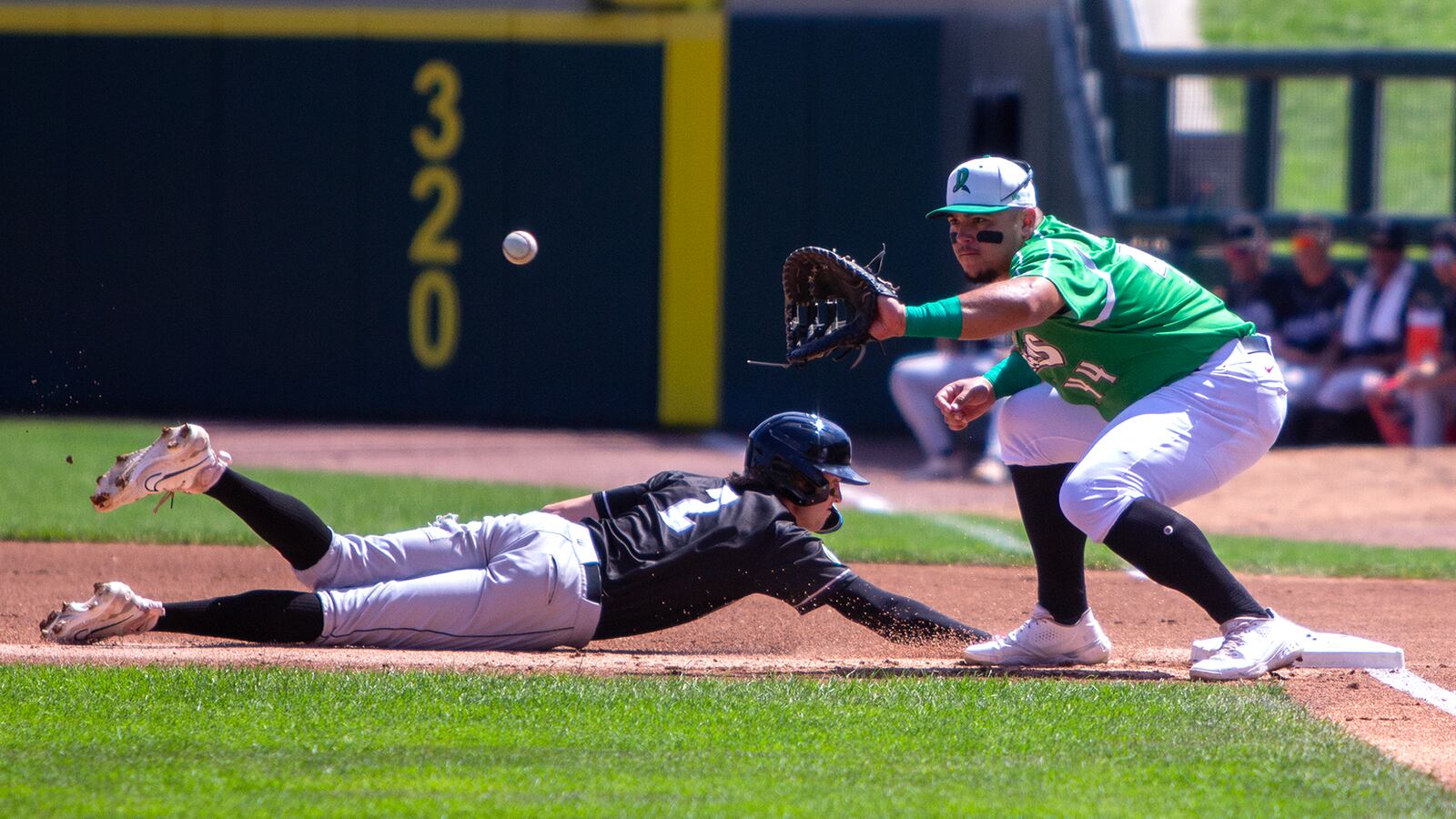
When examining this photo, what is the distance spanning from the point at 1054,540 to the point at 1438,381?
635cm

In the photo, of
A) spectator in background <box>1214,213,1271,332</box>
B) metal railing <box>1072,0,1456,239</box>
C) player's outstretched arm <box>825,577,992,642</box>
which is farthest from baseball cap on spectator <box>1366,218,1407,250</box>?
player's outstretched arm <box>825,577,992,642</box>

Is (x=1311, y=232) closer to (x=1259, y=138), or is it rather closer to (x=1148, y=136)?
(x=1259, y=138)

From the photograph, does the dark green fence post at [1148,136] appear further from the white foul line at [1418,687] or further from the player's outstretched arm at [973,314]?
the player's outstretched arm at [973,314]

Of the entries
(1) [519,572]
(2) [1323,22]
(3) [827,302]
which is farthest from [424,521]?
(2) [1323,22]

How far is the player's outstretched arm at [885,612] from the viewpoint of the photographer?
4.41 metres

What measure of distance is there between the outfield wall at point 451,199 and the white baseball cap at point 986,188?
8322 mm

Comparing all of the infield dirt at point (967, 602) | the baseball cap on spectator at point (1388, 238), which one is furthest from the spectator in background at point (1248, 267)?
the infield dirt at point (967, 602)

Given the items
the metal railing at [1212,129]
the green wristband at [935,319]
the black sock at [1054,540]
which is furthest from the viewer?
the metal railing at [1212,129]

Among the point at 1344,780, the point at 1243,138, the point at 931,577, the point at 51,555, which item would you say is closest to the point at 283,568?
the point at 51,555

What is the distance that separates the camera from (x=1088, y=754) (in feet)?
11.6

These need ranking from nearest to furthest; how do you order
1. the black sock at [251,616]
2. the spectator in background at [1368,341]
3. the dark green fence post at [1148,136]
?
the black sock at [251,616], the spectator in background at [1368,341], the dark green fence post at [1148,136]

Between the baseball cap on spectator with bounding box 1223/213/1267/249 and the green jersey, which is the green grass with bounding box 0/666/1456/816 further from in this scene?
the baseball cap on spectator with bounding box 1223/213/1267/249

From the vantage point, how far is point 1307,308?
1072 cm

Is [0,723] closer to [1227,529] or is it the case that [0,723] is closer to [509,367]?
[1227,529]
